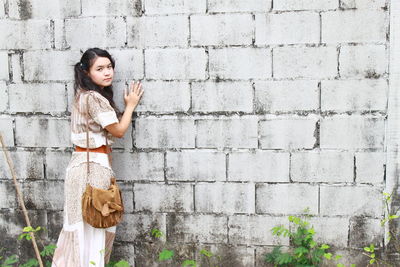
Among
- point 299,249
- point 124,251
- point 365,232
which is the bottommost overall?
point 124,251

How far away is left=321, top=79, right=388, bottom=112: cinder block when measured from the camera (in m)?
3.68

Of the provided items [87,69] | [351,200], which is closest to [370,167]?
[351,200]

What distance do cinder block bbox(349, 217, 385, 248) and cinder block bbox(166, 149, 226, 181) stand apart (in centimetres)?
108

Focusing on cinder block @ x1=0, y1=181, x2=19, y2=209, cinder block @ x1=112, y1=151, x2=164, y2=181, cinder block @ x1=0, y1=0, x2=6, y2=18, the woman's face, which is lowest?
cinder block @ x1=0, y1=181, x2=19, y2=209

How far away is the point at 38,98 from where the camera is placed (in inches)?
161

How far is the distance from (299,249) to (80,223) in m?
1.65

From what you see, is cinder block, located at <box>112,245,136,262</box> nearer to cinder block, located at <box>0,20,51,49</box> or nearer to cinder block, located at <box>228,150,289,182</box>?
cinder block, located at <box>228,150,289,182</box>

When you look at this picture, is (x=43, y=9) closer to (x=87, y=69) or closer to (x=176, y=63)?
(x=87, y=69)

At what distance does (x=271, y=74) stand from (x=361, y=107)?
71cm

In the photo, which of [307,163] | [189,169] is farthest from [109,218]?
[307,163]

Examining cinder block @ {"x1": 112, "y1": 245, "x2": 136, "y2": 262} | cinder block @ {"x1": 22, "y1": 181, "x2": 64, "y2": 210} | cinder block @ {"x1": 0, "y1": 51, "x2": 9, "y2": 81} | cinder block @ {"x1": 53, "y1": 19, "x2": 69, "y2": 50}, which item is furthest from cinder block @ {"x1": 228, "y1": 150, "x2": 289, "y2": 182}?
cinder block @ {"x1": 0, "y1": 51, "x2": 9, "y2": 81}

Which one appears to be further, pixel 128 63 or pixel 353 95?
pixel 128 63

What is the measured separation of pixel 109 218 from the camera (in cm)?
358

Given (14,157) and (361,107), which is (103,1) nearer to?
(14,157)
